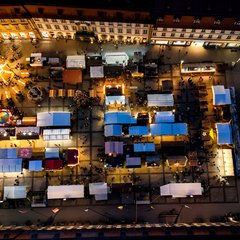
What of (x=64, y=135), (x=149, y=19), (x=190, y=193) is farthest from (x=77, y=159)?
(x=149, y=19)

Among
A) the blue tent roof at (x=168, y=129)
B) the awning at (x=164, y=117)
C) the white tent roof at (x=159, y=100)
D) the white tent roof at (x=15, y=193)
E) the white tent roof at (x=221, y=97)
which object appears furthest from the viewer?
the white tent roof at (x=159, y=100)

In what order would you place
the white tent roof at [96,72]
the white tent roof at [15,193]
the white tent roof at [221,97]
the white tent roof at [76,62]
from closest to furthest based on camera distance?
the white tent roof at [15,193], the white tent roof at [221,97], the white tent roof at [96,72], the white tent roof at [76,62]

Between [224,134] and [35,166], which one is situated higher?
[224,134]

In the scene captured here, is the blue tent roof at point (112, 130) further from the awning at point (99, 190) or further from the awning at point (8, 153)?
the awning at point (8, 153)

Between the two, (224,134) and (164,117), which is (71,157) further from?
(224,134)

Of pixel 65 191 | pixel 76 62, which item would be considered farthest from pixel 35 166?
pixel 76 62

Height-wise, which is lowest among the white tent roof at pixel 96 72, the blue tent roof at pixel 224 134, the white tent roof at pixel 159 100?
the blue tent roof at pixel 224 134

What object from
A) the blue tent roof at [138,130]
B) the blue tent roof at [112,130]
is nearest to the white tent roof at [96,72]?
the blue tent roof at [112,130]

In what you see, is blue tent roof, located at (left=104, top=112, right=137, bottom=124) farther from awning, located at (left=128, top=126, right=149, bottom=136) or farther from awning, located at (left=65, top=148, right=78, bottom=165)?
awning, located at (left=65, top=148, right=78, bottom=165)
